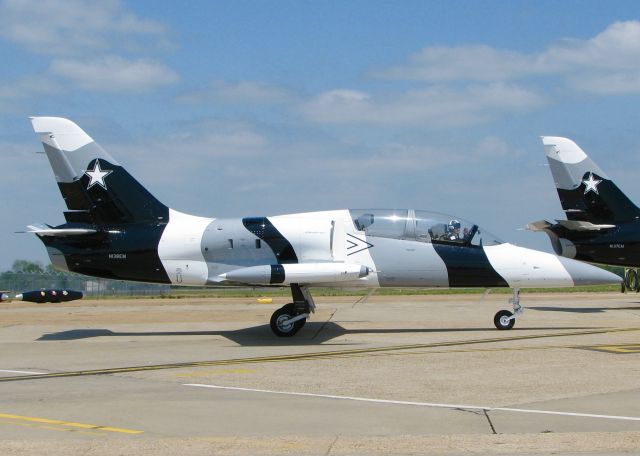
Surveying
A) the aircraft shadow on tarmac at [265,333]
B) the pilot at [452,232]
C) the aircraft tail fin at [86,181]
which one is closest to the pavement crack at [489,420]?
the aircraft shadow on tarmac at [265,333]

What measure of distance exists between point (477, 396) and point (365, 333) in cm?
988

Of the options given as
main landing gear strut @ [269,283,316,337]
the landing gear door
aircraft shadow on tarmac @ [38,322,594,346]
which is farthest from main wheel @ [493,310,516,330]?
main landing gear strut @ [269,283,316,337]

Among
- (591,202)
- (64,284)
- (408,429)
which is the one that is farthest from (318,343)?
(64,284)

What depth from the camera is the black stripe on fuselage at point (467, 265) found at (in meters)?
19.7

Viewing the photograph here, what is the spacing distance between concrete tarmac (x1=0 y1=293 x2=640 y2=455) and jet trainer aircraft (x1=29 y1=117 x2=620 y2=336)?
137 cm

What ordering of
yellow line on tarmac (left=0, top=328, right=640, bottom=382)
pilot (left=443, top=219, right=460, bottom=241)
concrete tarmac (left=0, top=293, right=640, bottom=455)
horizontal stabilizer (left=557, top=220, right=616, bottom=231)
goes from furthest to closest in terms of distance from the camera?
horizontal stabilizer (left=557, top=220, right=616, bottom=231)
pilot (left=443, top=219, right=460, bottom=241)
yellow line on tarmac (left=0, top=328, right=640, bottom=382)
concrete tarmac (left=0, top=293, right=640, bottom=455)

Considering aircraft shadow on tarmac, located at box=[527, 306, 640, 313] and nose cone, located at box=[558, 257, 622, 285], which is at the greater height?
nose cone, located at box=[558, 257, 622, 285]

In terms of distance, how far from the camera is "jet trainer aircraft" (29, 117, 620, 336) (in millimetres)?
19719

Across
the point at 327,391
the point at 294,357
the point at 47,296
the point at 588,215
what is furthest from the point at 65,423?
the point at 588,215

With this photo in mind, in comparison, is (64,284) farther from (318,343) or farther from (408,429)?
(408,429)

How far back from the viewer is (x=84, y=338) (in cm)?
2052

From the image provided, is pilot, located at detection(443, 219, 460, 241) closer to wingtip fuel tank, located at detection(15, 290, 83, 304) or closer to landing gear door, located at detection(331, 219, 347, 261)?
landing gear door, located at detection(331, 219, 347, 261)

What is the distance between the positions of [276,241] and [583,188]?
1381 cm

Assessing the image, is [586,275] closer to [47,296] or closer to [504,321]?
[504,321]
